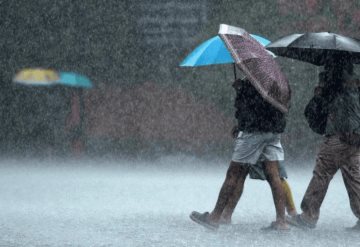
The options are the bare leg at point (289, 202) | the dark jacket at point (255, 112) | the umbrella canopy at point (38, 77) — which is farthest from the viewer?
the umbrella canopy at point (38, 77)

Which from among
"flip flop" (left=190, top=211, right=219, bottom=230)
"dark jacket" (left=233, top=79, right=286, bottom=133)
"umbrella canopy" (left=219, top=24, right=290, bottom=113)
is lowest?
"flip flop" (left=190, top=211, right=219, bottom=230)

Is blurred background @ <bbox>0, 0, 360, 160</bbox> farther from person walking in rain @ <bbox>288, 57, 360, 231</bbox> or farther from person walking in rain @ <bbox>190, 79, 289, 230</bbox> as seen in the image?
person walking in rain @ <bbox>190, 79, 289, 230</bbox>

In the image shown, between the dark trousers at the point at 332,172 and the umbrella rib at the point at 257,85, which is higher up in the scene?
the umbrella rib at the point at 257,85

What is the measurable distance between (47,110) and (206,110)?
3.06 meters

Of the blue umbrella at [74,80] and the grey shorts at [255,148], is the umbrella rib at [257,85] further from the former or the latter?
the blue umbrella at [74,80]

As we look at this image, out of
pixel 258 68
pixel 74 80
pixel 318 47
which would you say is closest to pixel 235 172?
pixel 258 68

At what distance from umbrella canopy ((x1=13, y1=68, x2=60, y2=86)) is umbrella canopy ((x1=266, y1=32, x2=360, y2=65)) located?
7.95m

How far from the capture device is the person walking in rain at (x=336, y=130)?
743 centimetres

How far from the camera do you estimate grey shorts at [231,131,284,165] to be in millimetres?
7363

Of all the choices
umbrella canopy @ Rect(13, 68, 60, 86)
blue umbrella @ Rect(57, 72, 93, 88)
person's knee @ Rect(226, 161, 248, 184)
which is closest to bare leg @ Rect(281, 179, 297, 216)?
person's knee @ Rect(226, 161, 248, 184)

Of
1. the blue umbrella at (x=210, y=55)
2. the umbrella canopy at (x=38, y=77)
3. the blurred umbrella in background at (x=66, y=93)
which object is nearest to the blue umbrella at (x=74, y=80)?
the blurred umbrella in background at (x=66, y=93)

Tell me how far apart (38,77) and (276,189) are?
28.2 ft

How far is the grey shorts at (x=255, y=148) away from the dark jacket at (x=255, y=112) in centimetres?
6

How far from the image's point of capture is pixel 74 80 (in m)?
15.1
